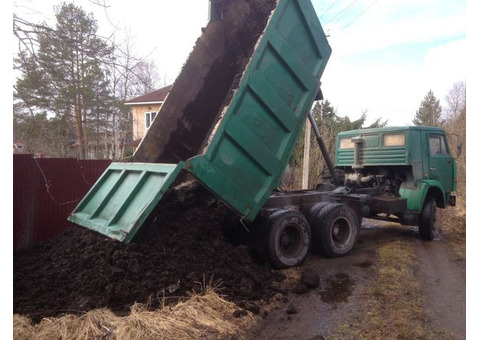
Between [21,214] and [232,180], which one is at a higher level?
[232,180]

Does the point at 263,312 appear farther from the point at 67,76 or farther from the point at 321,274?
the point at 67,76

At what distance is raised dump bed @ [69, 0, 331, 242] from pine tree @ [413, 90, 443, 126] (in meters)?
25.0

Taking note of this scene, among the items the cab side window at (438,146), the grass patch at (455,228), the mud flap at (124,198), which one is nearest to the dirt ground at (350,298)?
the grass patch at (455,228)

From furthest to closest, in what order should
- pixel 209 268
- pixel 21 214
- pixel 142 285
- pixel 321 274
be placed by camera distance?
pixel 21 214, pixel 321 274, pixel 209 268, pixel 142 285

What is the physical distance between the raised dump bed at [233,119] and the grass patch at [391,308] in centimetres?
176

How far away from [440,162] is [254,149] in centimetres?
539

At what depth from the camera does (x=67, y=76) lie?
195 inches

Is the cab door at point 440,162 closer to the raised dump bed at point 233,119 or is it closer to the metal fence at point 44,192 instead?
the raised dump bed at point 233,119

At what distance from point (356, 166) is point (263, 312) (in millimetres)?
5226

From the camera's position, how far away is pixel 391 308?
4.01 metres

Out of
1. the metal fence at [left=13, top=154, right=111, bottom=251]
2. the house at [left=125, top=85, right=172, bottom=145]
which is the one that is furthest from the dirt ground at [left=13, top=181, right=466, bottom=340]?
the house at [left=125, top=85, right=172, bottom=145]

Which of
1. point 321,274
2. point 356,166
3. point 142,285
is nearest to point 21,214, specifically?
point 142,285

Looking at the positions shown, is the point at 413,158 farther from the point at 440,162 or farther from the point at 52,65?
the point at 52,65

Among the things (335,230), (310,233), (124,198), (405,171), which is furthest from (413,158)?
(124,198)
